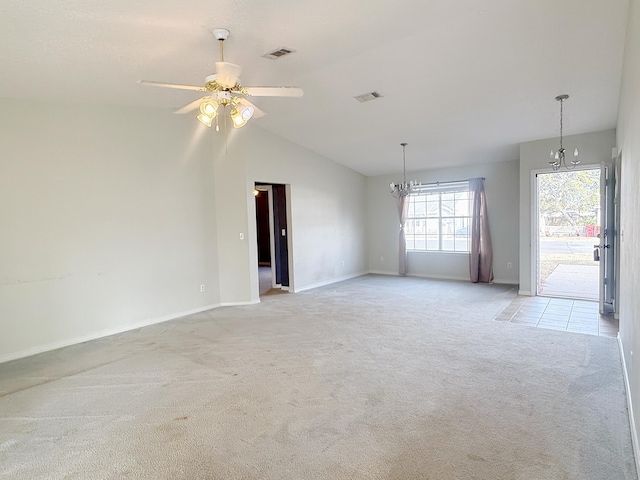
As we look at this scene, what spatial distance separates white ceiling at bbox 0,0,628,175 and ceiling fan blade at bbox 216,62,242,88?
0.39 metres

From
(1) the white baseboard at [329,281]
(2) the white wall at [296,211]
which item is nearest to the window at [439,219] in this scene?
(2) the white wall at [296,211]

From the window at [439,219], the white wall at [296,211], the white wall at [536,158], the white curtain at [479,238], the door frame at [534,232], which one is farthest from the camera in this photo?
the window at [439,219]

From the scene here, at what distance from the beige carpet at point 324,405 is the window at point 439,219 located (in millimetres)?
3651

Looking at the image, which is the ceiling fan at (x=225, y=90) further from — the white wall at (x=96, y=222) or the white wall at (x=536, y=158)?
the white wall at (x=536, y=158)

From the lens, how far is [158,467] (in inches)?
83.3

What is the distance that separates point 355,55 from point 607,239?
13.5 ft

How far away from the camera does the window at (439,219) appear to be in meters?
7.97

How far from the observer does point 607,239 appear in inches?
195

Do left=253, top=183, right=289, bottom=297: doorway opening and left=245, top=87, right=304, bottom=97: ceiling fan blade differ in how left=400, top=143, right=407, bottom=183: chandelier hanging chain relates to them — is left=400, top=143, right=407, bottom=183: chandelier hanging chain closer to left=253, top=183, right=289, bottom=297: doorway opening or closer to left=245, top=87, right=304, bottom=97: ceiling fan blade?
left=253, top=183, right=289, bottom=297: doorway opening

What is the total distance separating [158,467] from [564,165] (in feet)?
20.3

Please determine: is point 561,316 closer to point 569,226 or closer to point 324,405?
point 324,405

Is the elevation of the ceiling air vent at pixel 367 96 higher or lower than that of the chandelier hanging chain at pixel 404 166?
higher

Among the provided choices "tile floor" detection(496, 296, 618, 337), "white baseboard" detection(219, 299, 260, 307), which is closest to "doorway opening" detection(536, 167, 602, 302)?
"tile floor" detection(496, 296, 618, 337)

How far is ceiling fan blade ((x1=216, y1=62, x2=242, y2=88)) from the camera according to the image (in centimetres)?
280
